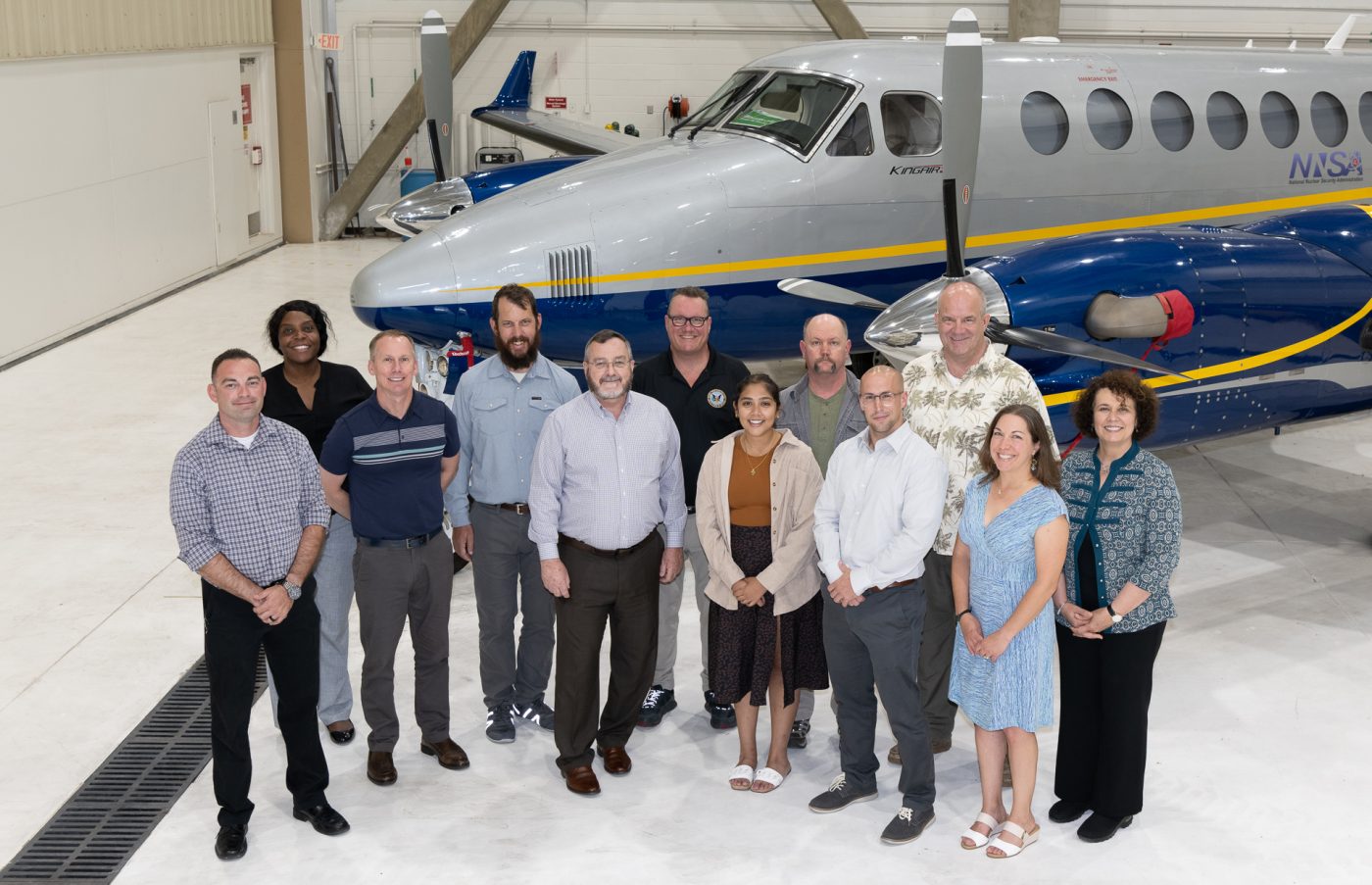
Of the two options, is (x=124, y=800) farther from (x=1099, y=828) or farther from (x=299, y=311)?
(x=1099, y=828)

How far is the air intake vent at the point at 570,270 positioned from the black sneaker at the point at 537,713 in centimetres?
341

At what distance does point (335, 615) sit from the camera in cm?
595

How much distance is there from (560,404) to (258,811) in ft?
6.62

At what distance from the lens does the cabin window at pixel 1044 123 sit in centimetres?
988

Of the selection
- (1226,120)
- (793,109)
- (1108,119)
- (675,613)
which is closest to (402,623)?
(675,613)

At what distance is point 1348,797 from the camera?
557 cm

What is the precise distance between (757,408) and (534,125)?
11.2m

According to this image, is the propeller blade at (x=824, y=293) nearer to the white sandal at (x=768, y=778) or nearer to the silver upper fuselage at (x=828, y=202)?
the silver upper fuselage at (x=828, y=202)

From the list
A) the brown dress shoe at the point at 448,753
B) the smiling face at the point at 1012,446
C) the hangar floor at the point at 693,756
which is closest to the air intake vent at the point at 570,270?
the hangar floor at the point at 693,756

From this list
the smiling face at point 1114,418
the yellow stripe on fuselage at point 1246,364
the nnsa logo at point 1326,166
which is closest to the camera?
the smiling face at point 1114,418

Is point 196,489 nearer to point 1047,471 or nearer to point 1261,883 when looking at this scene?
A: point 1047,471

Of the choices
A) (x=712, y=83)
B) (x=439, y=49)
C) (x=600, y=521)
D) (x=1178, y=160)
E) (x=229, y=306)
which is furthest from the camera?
(x=712, y=83)

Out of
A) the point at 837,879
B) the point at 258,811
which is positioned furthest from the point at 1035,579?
the point at 258,811

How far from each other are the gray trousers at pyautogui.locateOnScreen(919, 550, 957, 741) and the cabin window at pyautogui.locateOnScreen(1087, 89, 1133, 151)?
18.5 feet
